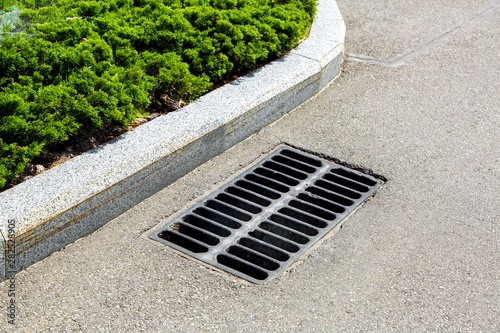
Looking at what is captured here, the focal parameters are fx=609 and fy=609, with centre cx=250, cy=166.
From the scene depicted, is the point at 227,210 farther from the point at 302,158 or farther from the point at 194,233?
the point at 302,158

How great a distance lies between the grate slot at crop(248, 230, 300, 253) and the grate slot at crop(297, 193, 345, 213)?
0.53 meters

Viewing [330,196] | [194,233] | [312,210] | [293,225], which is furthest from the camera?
[330,196]

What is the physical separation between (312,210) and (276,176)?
45 cm

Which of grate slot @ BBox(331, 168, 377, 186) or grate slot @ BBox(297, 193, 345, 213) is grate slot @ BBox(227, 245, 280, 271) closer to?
grate slot @ BBox(297, 193, 345, 213)

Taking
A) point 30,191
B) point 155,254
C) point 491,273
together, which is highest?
point 30,191

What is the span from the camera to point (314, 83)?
17.6ft

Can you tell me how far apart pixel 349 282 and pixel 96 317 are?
1343mm

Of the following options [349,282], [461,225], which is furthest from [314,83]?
[349,282]

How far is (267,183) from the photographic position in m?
4.30

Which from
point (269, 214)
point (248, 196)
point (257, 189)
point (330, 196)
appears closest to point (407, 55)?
point (330, 196)

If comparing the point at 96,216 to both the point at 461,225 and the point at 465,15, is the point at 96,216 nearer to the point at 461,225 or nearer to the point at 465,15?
the point at 461,225

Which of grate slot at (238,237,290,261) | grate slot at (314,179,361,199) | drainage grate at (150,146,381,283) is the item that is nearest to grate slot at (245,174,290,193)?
drainage grate at (150,146,381,283)

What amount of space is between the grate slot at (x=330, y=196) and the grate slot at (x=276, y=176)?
0.44 feet

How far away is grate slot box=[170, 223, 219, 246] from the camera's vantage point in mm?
3732
